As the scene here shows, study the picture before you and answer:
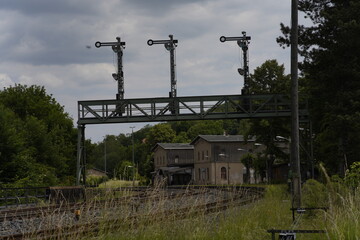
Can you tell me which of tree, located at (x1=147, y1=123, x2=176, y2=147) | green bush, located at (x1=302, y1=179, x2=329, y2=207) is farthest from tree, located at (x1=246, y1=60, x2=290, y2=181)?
tree, located at (x1=147, y1=123, x2=176, y2=147)

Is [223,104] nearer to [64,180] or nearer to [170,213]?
[64,180]

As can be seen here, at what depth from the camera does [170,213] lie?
11.6 metres

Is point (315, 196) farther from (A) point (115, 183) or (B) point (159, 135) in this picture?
(B) point (159, 135)

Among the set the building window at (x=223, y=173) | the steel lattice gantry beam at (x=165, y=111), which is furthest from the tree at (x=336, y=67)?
the building window at (x=223, y=173)

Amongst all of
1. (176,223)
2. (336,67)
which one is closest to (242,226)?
(176,223)

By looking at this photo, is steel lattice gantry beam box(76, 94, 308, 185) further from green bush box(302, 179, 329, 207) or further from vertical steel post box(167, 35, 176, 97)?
green bush box(302, 179, 329, 207)

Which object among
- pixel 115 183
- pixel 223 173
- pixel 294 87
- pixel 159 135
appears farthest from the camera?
pixel 159 135

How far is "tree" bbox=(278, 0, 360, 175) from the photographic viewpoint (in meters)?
33.0

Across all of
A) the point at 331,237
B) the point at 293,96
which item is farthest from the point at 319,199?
the point at 331,237

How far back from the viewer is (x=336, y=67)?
3359 cm

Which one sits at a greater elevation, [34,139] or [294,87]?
[34,139]

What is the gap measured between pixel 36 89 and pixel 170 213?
6753 centimetres

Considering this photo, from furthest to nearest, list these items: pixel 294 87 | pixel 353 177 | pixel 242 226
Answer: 1. pixel 294 87
2. pixel 353 177
3. pixel 242 226

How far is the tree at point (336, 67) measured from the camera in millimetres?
33031
